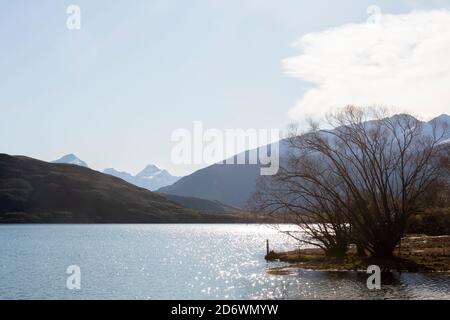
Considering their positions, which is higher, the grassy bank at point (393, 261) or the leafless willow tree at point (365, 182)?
the leafless willow tree at point (365, 182)

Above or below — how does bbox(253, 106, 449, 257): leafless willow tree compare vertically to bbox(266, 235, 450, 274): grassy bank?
above

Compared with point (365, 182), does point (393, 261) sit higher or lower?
lower

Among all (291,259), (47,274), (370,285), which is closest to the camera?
(370,285)

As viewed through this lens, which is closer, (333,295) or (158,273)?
(333,295)

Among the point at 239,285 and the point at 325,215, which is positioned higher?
the point at 325,215

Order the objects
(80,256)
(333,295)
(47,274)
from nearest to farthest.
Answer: (333,295) < (47,274) < (80,256)

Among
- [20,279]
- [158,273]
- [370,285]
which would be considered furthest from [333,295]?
[20,279]

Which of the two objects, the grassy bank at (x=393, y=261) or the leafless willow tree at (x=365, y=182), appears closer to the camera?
the grassy bank at (x=393, y=261)

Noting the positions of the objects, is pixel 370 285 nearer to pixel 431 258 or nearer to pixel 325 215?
pixel 431 258

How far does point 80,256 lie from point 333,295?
6798 centimetres

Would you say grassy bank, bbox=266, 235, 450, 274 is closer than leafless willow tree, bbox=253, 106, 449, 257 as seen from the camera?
Yes
